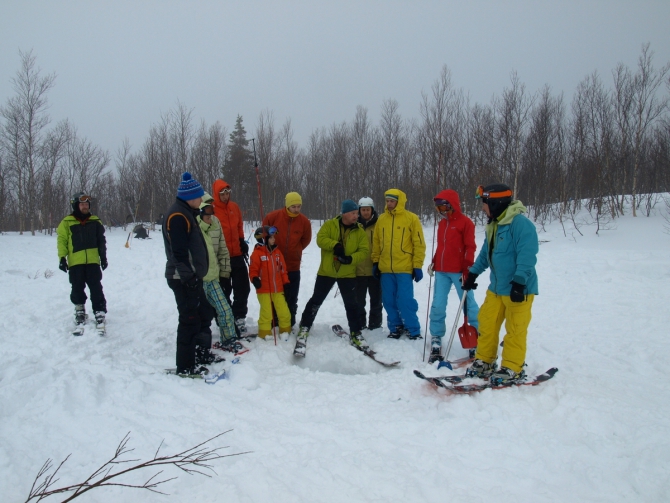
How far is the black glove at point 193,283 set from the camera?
4.04 metres

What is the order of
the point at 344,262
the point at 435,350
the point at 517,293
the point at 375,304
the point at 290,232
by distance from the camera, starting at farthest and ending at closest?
the point at 375,304, the point at 290,232, the point at 344,262, the point at 435,350, the point at 517,293

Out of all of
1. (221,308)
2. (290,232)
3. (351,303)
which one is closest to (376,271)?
(351,303)

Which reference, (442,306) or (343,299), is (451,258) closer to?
(442,306)

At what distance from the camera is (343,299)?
5340 mm

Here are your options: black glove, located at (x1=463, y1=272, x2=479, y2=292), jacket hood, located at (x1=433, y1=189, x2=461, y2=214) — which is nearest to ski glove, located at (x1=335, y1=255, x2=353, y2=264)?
jacket hood, located at (x1=433, y1=189, x2=461, y2=214)

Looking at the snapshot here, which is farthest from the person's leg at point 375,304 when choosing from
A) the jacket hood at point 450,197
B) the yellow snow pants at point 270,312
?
the jacket hood at point 450,197

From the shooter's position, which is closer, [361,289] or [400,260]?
[400,260]

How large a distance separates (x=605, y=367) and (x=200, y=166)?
26792mm

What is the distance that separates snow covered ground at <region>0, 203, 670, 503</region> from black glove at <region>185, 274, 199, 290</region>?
0.93 meters

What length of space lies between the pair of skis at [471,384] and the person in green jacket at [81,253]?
459 centimetres

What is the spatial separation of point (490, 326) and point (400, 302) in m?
1.51

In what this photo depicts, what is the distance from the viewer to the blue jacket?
147 inches

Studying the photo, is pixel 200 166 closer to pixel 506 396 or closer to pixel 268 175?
pixel 268 175

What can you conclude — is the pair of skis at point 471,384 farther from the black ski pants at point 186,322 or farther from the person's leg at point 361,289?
the black ski pants at point 186,322
